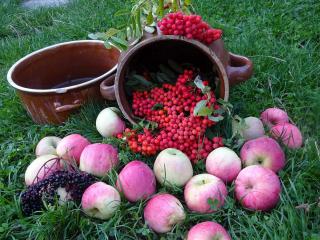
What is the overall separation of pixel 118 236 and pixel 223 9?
219 cm

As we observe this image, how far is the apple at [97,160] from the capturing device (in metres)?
1.74

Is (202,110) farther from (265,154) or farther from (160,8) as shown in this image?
(160,8)

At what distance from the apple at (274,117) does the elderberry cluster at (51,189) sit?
852mm

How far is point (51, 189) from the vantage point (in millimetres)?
1601

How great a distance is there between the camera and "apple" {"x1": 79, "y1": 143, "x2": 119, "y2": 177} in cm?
174

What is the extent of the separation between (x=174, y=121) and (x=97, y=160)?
36cm

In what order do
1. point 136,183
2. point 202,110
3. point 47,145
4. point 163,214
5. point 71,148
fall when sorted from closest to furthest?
1. point 163,214
2. point 136,183
3. point 202,110
4. point 71,148
5. point 47,145

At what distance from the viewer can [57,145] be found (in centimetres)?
195

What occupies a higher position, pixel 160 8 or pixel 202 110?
pixel 160 8

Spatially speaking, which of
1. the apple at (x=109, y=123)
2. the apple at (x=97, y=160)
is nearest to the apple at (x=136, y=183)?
the apple at (x=97, y=160)

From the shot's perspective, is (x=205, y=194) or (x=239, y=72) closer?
(x=205, y=194)

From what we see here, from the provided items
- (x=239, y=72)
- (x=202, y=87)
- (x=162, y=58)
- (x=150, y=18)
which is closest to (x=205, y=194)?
(x=202, y=87)

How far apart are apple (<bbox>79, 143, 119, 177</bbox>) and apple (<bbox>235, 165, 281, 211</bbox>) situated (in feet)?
1.65

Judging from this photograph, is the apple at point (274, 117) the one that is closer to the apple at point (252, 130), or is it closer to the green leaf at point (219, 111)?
the apple at point (252, 130)
